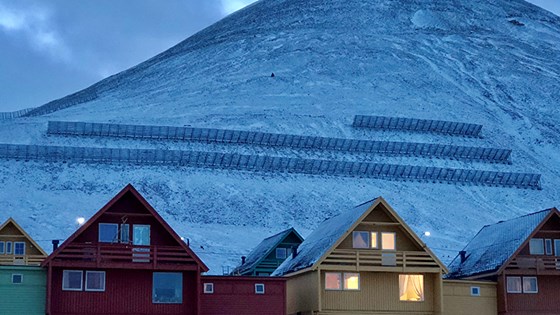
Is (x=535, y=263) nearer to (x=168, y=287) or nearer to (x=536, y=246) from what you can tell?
(x=536, y=246)

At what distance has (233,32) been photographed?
18162cm

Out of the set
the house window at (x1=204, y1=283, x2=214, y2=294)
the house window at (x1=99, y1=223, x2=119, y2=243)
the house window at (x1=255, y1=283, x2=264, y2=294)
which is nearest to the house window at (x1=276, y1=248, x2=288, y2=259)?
the house window at (x1=255, y1=283, x2=264, y2=294)

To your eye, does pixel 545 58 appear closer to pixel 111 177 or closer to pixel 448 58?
pixel 448 58

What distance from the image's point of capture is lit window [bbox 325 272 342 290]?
4453 centimetres

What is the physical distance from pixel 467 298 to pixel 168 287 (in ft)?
43.8

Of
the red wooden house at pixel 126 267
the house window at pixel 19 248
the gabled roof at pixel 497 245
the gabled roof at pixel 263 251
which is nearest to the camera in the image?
the red wooden house at pixel 126 267

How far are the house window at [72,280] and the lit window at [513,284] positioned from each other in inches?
737

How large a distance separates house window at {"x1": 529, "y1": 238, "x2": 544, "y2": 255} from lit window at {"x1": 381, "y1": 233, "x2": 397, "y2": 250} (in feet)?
22.2

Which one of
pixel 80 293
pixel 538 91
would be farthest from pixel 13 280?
pixel 538 91

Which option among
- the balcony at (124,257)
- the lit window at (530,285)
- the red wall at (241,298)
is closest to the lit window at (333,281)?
the red wall at (241,298)

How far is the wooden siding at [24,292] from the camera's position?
1582 inches

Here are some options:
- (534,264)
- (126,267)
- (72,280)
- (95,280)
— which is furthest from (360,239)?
(72,280)

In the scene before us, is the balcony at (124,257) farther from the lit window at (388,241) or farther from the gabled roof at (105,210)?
the lit window at (388,241)

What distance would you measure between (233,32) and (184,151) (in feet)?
285
